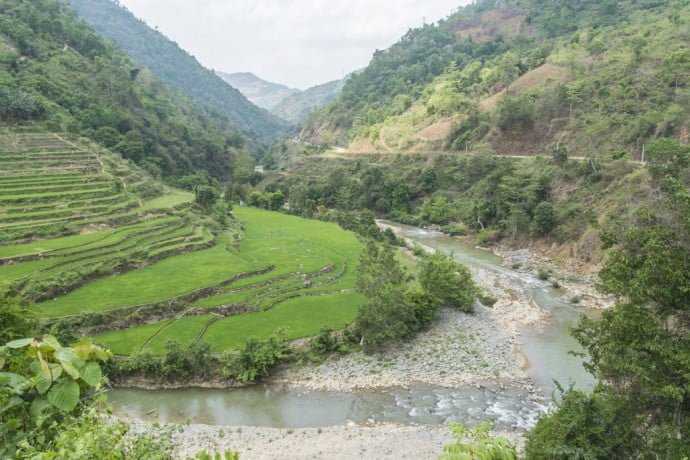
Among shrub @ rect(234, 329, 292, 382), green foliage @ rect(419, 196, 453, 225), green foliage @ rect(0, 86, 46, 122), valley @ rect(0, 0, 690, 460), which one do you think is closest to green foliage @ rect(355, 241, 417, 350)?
valley @ rect(0, 0, 690, 460)

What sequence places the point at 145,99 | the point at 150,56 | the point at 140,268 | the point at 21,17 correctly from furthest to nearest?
the point at 150,56 < the point at 145,99 < the point at 21,17 < the point at 140,268

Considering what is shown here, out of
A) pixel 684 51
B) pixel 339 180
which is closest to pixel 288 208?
pixel 339 180

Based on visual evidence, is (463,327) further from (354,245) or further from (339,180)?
(339,180)

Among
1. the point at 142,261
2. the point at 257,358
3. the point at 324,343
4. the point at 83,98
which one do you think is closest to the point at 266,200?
the point at 83,98

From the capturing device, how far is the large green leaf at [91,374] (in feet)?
10.4

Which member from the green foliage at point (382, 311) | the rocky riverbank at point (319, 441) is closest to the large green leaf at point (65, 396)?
the rocky riverbank at point (319, 441)

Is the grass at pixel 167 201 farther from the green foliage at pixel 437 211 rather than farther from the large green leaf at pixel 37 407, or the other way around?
the large green leaf at pixel 37 407

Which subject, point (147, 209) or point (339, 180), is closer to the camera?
point (147, 209)

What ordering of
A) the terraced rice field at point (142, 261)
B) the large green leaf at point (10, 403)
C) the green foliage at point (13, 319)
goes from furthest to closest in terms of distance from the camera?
the terraced rice field at point (142, 261) < the green foliage at point (13, 319) < the large green leaf at point (10, 403)

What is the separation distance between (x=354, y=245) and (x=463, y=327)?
17940 millimetres

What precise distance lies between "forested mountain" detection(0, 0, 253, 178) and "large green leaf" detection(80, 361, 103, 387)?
56434 mm

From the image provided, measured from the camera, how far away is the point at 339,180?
225ft

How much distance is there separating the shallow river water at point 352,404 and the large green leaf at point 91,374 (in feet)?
53.3

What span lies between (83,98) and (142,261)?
45285 mm
